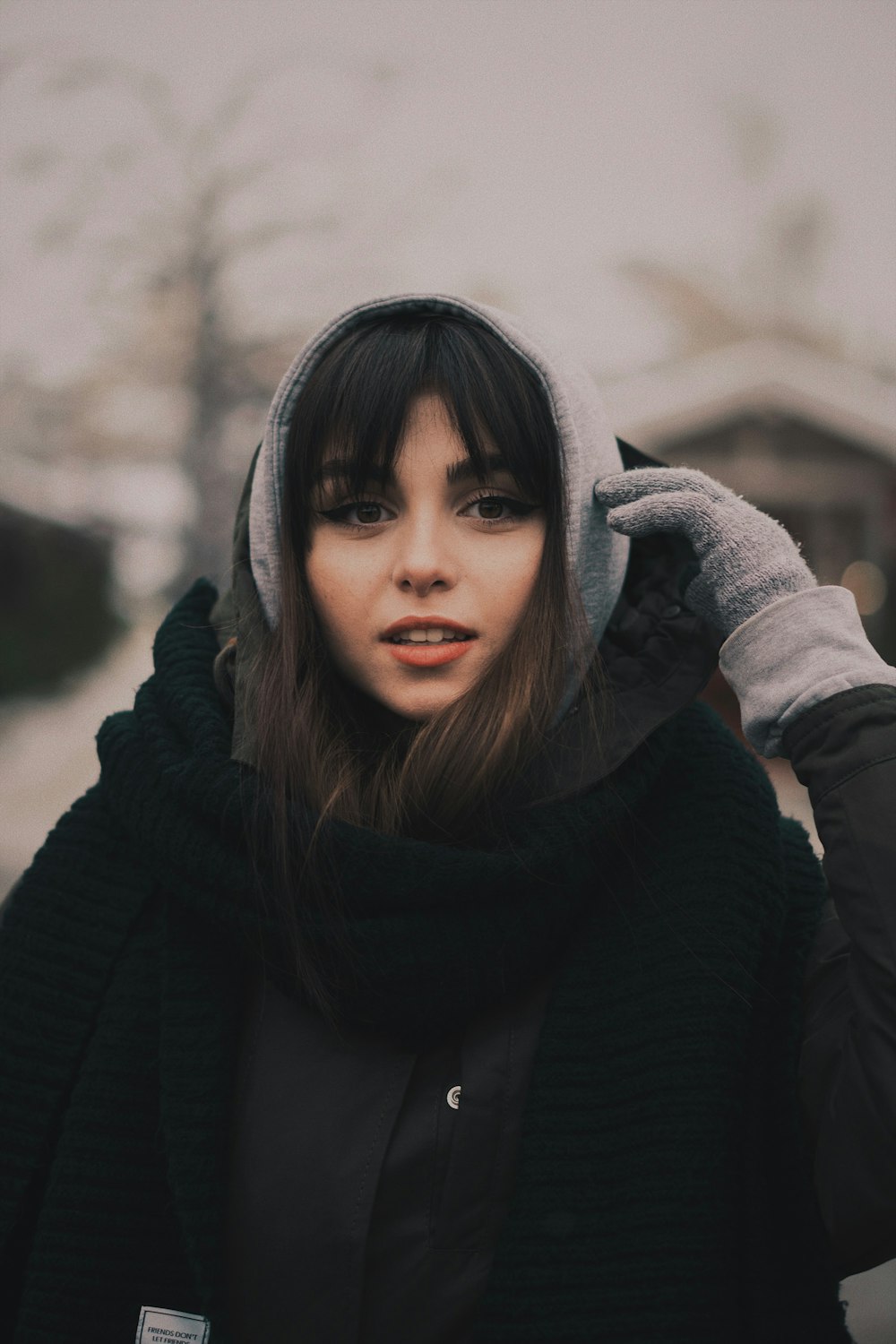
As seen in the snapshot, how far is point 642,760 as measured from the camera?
1.59 metres

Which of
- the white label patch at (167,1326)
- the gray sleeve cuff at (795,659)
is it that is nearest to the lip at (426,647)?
the gray sleeve cuff at (795,659)

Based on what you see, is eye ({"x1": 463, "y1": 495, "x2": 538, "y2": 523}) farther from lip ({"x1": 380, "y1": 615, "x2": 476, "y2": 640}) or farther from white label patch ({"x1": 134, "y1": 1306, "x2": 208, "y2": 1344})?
white label patch ({"x1": 134, "y1": 1306, "x2": 208, "y2": 1344})

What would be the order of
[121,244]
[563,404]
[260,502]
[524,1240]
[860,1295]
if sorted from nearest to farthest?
[524,1240] → [563,404] → [260,502] → [860,1295] → [121,244]

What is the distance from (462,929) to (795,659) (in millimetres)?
562

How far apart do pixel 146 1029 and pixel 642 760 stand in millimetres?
812

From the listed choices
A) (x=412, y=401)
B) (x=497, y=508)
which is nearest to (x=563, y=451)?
(x=497, y=508)

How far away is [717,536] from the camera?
5.01ft

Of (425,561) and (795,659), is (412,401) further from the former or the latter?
(795,659)

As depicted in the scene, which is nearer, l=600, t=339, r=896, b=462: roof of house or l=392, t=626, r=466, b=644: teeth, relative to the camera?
l=392, t=626, r=466, b=644: teeth

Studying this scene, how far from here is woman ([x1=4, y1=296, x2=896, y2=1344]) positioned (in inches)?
54.1

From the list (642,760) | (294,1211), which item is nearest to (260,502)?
(642,760)

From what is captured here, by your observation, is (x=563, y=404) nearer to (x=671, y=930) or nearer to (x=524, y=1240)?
(x=671, y=930)

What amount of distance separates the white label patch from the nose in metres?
1.02

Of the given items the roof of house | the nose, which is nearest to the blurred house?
the roof of house
